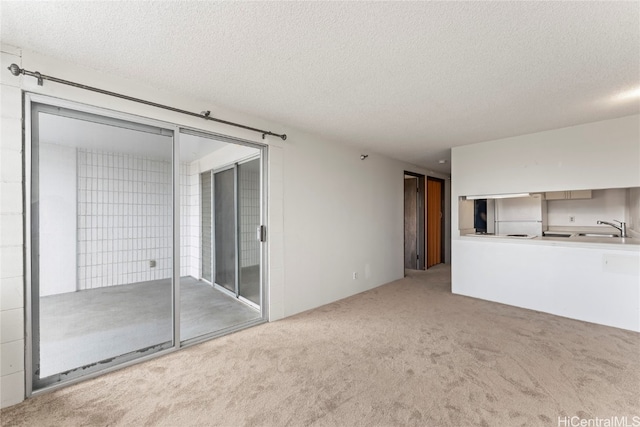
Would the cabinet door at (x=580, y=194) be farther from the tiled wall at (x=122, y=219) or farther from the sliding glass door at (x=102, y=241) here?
the tiled wall at (x=122, y=219)

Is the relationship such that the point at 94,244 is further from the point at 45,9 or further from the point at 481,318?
the point at 481,318

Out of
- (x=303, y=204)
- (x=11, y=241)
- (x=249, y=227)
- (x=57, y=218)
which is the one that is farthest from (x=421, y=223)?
(x=11, y=241)

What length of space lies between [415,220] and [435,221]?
775 mm

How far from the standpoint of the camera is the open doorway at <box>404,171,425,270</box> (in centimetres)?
620

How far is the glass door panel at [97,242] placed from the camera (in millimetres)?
1984

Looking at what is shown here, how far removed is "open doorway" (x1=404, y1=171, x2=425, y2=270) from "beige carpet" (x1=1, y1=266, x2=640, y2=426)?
10.0 ft

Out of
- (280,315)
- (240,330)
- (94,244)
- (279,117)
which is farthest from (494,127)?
(94,244)

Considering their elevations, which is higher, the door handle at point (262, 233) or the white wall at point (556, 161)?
the white wall at point (556, 161)

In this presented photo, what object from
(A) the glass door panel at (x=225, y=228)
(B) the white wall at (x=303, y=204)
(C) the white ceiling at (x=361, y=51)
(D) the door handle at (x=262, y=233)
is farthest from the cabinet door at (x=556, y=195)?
(A) the glass door panel at (x=225, y=228)

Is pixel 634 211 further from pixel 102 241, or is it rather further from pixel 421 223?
pixel 102 241

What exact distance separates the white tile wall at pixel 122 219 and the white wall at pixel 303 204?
0.41 meters

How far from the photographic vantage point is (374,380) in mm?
2059

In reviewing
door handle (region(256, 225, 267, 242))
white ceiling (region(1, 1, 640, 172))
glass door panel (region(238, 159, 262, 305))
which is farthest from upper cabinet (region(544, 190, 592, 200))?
glass door panel (region(238, 159, 262, 305))

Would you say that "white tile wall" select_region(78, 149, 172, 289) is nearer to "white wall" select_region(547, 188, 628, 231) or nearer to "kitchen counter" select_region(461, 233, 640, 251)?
"kitchen counter" select_region(461, 233, 640, 251)
